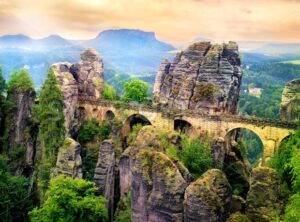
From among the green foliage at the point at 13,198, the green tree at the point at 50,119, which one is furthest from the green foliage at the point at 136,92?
the green foliage at the point at 13,198

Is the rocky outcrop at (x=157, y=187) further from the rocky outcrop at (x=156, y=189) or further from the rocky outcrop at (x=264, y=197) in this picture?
the rocky outcrop at (x=264, y=197)

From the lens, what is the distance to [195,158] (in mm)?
35938

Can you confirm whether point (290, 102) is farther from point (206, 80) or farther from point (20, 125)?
point (20, 125)

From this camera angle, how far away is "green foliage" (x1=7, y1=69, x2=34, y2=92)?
1901 inches

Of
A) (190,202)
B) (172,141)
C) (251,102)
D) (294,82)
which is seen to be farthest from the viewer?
(251,102)

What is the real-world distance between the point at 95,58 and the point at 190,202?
41.9 meters

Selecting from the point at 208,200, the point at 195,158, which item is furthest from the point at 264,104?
the point at 208,200

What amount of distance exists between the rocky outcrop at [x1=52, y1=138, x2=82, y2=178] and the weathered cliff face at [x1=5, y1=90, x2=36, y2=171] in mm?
11918

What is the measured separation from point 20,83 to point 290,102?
30.4 metres

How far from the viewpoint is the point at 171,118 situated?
49.8 meters

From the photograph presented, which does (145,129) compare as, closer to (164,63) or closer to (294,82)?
(294,82)

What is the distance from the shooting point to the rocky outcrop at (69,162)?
34.7 metres

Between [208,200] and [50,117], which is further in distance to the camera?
[50,117]

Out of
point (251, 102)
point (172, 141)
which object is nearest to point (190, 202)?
point (172, 141)
